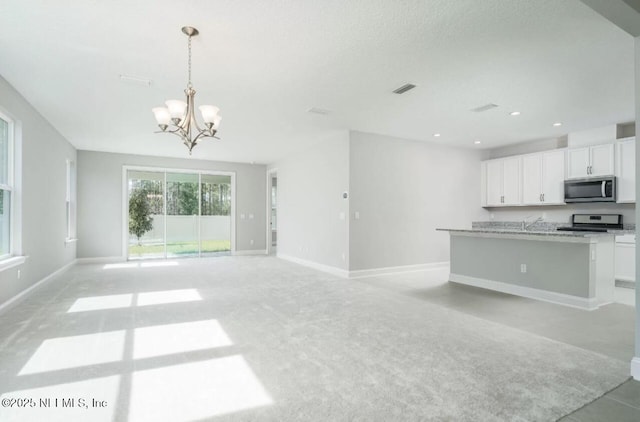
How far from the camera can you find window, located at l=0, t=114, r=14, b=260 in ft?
13.2

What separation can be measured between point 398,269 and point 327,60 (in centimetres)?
443

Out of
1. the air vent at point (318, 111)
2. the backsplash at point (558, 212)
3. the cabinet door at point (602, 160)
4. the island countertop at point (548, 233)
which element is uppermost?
the air vent at point (318, 111)

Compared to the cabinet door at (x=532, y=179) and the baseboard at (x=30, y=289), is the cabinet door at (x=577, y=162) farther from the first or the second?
the baseboard at (x=30, y=289)

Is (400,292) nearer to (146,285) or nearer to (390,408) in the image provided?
(390,408)

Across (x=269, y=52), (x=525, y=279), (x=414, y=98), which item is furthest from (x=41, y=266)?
(x=525, y=279)

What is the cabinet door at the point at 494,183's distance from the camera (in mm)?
7383

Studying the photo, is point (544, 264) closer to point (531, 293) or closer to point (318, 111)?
point (531, 293)

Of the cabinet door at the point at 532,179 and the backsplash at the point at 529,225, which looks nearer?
the backsplash at the point at 529,225

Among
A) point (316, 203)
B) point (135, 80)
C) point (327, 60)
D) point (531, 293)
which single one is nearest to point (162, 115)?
point (135, 80)

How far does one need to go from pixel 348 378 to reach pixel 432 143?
589cm

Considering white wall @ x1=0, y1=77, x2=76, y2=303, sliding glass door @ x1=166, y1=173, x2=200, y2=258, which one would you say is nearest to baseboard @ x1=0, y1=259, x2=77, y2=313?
white wall @ x1=0, y1=77, x2=76, y2=303

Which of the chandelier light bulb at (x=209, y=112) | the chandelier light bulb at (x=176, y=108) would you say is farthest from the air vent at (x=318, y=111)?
the chandelier light bulb at (x=176, y=108)

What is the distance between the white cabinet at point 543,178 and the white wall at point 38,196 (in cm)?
858

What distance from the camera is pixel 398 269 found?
649cm
